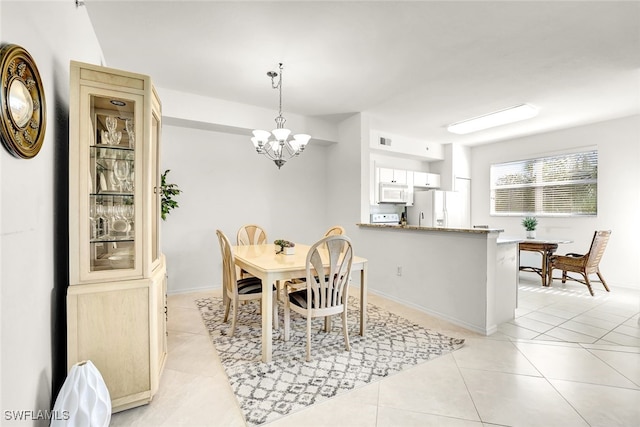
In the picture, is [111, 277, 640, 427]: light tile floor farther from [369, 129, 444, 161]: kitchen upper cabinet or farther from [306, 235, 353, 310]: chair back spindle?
[369, 129, 444, 161]: kitchen upper cabinet

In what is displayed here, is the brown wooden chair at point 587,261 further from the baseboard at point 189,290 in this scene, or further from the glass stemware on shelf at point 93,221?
the glass stemware on shelf at point 93,221

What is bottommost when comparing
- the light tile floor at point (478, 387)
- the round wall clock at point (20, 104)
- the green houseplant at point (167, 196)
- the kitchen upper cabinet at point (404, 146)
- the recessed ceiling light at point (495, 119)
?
the light tile floor at point (478, 387)

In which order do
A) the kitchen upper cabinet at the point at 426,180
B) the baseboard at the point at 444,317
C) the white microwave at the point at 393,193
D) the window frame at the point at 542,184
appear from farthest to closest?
1. the kitchen upper cabinet at the point at 426,180
2. the white microwave at the point at 393,193
3. the window frame at the point at 542,184
4. the baseboard at the point at 444,317

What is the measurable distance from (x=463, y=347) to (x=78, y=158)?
315cm

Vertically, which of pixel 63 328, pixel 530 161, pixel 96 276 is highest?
pixel 530 161

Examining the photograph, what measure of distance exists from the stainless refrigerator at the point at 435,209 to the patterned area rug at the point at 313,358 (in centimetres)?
304

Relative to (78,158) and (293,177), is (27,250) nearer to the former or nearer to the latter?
(78,158)

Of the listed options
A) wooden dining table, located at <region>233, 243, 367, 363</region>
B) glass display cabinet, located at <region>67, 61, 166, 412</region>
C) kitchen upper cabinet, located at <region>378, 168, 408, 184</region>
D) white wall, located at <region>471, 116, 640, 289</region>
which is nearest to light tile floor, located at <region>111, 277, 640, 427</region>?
glass display cabinet, located at <region>67, 61, 166, 412</region>

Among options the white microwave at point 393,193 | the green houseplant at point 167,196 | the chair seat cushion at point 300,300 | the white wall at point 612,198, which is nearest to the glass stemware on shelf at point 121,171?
the chair seat cushion at point 300,300

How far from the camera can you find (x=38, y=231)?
1.42 meters

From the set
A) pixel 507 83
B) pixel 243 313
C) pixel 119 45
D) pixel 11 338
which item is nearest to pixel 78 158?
pixel 11 338

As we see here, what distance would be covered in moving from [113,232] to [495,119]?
16.8ft

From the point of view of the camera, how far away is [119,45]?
2734mm

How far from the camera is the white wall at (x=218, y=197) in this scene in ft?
13.7
